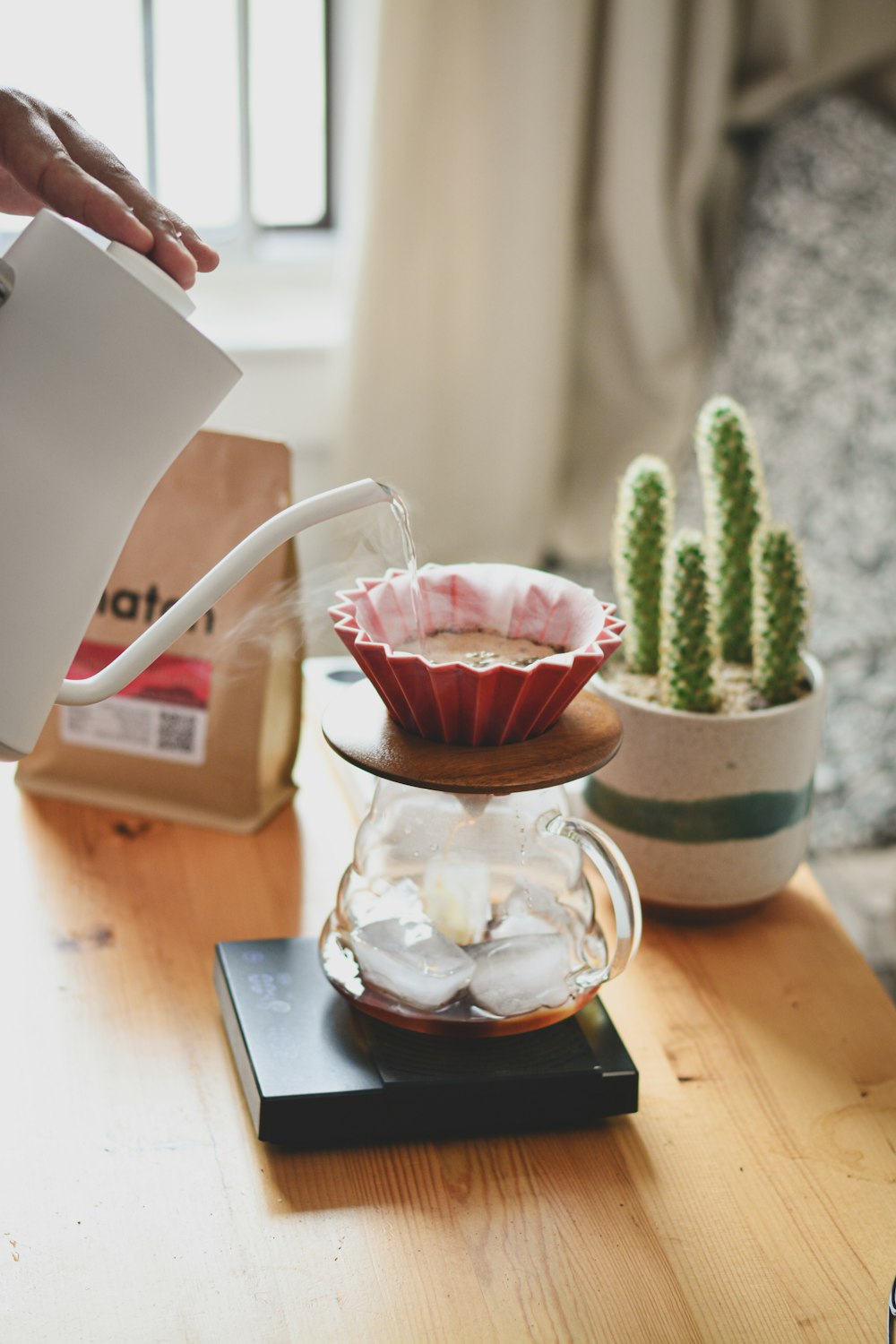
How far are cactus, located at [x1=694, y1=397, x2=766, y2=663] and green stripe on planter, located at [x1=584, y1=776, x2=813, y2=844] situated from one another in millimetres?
131

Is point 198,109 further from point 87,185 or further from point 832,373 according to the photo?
point 87,185

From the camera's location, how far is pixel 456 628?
768 mm

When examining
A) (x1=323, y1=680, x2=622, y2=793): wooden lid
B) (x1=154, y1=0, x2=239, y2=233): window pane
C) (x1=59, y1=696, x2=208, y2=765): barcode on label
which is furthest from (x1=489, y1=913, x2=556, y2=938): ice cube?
(x1=154, y1=0, x2=239, y2=233): window pane

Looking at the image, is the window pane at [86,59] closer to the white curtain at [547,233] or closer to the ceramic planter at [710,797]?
the white curtain at [547,233]

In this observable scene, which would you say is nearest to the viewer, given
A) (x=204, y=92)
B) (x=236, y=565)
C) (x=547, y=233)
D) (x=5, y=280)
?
(x=5, y=280)

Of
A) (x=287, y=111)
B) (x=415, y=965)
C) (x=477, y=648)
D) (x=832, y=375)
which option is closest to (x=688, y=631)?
(x=477, y=648)

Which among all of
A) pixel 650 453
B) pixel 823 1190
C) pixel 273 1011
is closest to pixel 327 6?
pixel 650 453

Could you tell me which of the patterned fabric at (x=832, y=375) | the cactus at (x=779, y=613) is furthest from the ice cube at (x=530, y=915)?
the patterned fabric at (x=832, y=375)

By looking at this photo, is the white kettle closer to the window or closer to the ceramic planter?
the ceramic planter

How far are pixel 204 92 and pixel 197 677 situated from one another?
1500 mm

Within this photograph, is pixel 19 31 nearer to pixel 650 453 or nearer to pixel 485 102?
pixel 485 102

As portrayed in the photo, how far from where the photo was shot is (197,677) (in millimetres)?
990

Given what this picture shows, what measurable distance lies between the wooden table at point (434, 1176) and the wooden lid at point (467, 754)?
210 millimetres

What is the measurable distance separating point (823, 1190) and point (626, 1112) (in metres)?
0.11
